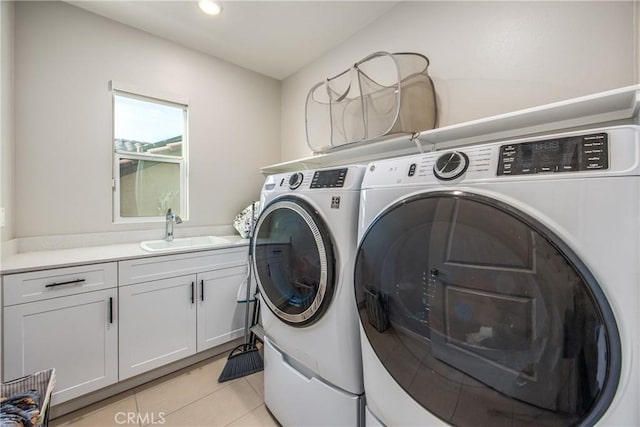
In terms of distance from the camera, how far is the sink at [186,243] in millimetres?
2051

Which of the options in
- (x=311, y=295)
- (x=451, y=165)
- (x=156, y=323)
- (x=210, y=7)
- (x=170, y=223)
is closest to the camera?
(x=451, y=165)

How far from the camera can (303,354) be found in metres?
1.16

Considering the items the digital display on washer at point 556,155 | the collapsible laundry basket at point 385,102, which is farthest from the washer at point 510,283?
the collapsible laundry basket at point 385,102

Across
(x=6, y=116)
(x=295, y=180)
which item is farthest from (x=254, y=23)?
(x=6, y=116)

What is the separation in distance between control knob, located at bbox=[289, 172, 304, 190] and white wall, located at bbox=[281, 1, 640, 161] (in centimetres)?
105

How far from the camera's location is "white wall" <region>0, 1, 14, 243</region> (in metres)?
1.51

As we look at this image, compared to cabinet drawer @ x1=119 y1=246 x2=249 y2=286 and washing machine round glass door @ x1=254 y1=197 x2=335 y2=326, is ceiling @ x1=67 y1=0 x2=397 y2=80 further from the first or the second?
cabinet drawer @ x1=119 y1=246 x2=249 y2=286

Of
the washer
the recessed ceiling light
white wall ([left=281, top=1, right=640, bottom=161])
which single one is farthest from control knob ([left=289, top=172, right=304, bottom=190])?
the recessed ceiling light

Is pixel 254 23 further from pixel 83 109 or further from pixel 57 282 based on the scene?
pixel 57 282

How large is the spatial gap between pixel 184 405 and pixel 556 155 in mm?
2137

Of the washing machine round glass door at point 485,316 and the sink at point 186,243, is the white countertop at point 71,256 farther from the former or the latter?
the washing machine round glass door at point 485,316

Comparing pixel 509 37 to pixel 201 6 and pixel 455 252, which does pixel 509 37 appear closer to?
pixel 455 252

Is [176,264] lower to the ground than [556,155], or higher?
lower

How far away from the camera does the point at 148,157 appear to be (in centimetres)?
226
